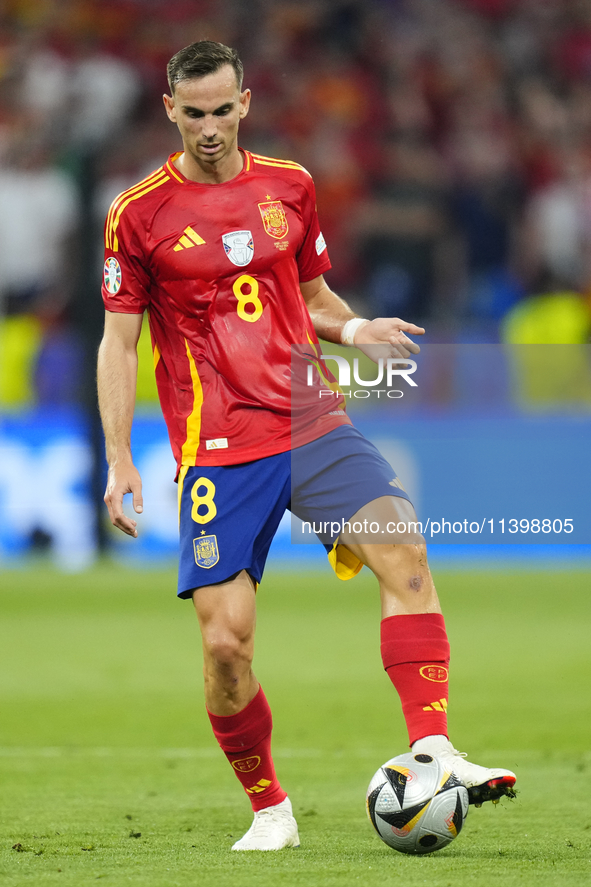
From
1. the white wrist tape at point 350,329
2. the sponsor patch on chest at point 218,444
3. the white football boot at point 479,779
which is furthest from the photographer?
the white wrist tape at point 350,329

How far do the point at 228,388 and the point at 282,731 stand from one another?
2522 mm

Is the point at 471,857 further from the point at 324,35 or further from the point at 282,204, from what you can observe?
the point at 324,35

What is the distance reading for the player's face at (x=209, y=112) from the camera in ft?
12.1

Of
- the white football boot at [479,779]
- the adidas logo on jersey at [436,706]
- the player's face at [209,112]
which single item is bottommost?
the white football boot at [479,779]

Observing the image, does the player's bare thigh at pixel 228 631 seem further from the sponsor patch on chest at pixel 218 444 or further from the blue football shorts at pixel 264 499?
the sponsor patch on chest at pixel 218 444

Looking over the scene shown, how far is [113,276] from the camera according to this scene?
12.5 feet

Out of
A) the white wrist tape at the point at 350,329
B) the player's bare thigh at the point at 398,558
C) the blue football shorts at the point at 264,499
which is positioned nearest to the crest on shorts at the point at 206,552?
the blue football shorts at the point at 264,499

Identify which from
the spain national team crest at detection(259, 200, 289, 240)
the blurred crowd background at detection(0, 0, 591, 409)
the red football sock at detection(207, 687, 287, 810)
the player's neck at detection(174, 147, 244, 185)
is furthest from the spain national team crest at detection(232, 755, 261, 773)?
the blurred crowd background at detection(0, 0, 591, 409)

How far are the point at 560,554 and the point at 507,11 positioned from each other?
7.03 m

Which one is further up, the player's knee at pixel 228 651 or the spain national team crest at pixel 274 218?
the spain national team crest at pixel 274 218

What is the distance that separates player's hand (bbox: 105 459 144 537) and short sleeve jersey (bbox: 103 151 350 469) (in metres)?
0.19

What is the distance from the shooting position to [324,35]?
1556 centimetres

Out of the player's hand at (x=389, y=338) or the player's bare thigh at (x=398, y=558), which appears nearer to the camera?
the player's bare thigh at (x=398, y=558)

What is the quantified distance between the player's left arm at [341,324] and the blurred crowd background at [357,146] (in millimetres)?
7549
